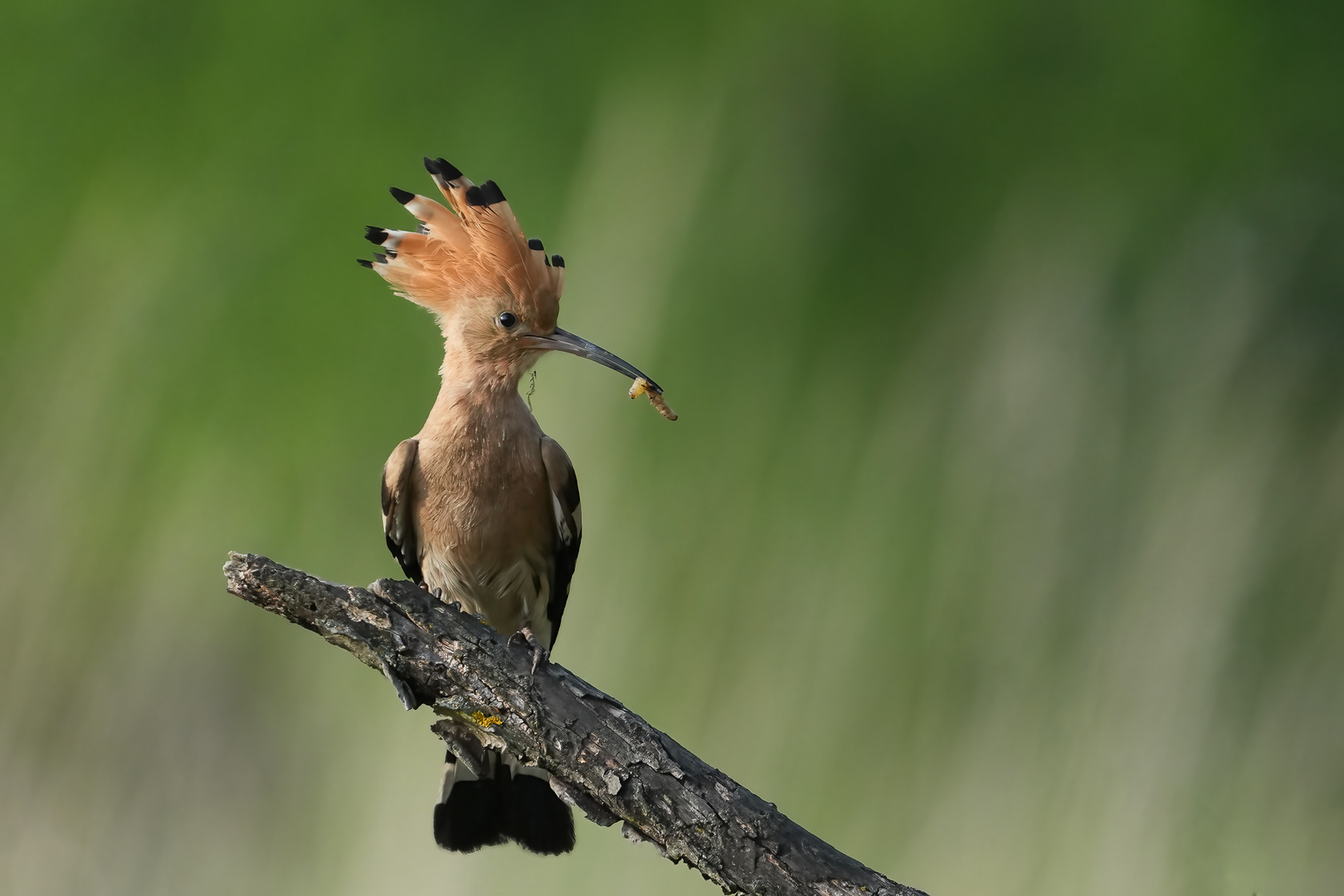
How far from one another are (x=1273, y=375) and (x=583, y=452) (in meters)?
2.00

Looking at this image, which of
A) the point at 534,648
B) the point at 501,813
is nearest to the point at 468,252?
the point at 534,648

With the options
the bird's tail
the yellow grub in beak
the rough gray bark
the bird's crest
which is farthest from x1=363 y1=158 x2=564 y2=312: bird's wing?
the bird's tail

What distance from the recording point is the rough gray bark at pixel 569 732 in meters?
1.79

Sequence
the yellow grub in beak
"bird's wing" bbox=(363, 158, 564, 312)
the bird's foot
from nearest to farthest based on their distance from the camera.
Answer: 1. the bird's foot
2. "bird's wing" bbox=(363, 158, 564, 312)
3. the yellow grub in beak

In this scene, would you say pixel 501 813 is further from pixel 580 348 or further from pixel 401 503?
pixel 580 348

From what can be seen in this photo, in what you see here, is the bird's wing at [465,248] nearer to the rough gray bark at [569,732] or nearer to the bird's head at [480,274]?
the bird's head at [480,274]

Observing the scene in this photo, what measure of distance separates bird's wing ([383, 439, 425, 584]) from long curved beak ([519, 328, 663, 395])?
0.33 metres

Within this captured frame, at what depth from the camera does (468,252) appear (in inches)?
91.7

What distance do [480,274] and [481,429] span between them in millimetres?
316

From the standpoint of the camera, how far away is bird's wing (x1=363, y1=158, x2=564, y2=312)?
2.29m

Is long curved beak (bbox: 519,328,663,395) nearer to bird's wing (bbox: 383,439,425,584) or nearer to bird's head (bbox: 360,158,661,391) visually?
bird's head (bbox: 360,158,661,391)

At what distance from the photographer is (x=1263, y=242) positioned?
11.0ft

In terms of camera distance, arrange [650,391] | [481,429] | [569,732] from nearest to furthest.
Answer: [569,732]
[481,429]
[650,391]

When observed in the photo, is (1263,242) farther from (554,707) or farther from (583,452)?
(554,707)
